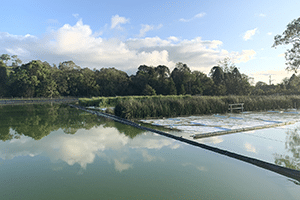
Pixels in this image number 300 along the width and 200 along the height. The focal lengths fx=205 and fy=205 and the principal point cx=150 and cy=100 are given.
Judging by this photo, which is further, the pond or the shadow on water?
the shadow on water

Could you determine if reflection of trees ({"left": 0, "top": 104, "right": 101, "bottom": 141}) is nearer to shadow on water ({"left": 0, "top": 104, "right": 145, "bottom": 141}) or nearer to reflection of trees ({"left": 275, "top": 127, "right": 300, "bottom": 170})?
shadow on water ({"left": 0, "top": 104, "right": 145, "bottom": 141})

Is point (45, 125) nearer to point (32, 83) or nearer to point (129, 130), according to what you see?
point (129, 130)

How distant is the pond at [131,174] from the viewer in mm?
2914

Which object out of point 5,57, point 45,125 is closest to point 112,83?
point 5,57

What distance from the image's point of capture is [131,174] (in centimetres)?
360

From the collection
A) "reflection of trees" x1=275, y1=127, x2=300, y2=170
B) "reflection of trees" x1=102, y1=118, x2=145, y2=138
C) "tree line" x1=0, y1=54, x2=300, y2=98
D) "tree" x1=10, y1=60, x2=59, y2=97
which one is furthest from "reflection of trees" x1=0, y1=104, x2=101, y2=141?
"tree" x1=10, y1=60, x2=59, y2=97

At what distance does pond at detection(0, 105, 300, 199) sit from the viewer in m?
2.91

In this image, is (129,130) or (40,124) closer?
(129,130)

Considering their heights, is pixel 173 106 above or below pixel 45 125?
above

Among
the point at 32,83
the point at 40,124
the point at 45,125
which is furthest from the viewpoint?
the point at 32,83

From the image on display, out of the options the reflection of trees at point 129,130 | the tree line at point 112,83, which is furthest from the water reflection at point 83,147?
the tree line at point 112,83

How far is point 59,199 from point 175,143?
3.62 m

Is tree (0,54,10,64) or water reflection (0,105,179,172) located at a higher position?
tree (0,54,10,64)

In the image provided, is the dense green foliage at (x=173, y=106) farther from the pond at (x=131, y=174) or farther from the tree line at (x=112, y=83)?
the tree line at (x=112, y=83)
